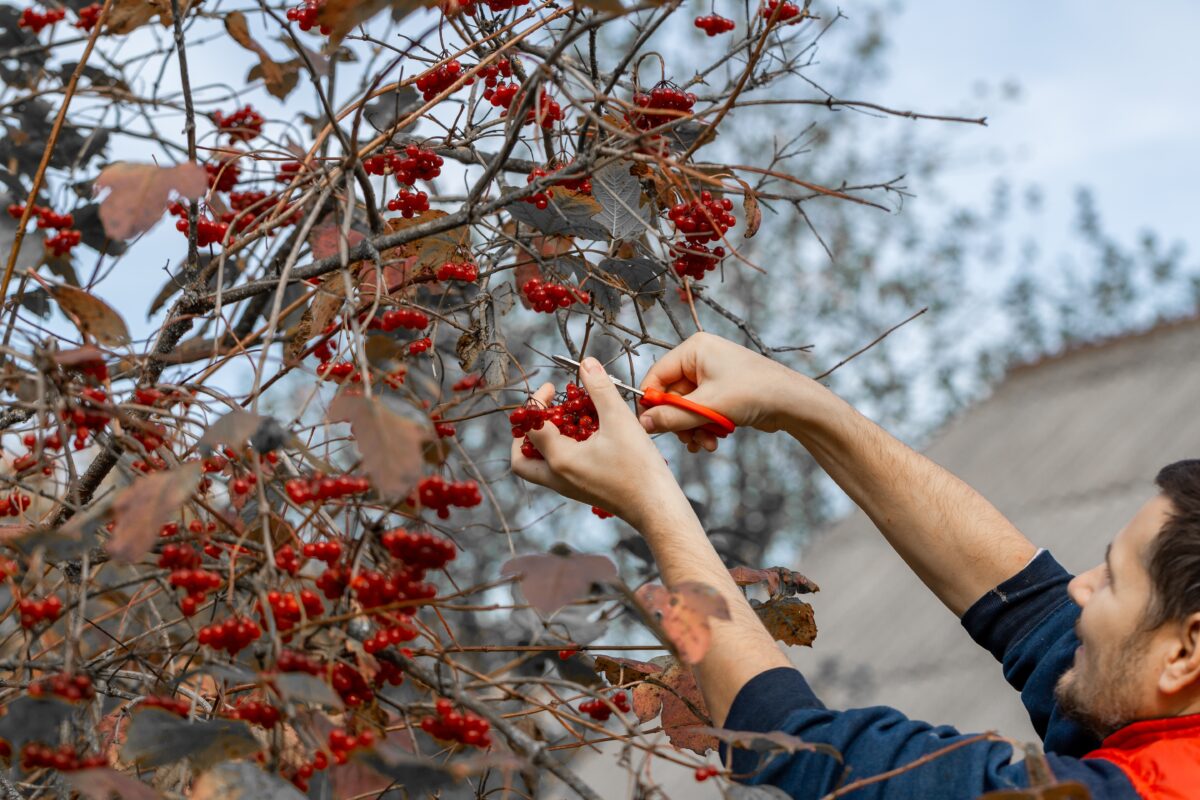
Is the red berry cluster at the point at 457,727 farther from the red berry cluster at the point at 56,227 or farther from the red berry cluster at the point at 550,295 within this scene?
the red berry cluster at the point at 56,227

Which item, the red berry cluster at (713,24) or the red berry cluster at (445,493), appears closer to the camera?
the red berry cluster at (445,493)

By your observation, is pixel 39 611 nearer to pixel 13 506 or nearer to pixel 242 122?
pixel 13 506

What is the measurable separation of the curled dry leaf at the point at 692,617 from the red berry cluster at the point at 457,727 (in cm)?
20

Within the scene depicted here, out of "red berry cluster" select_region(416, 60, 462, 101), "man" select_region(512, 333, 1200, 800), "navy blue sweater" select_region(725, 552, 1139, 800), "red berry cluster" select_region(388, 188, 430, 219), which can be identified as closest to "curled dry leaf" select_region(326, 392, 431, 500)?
"man" select_region(512, 333, 1200, 800)

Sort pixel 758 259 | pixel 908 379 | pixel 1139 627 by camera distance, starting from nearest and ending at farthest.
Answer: pixel 1139 627, pixel 758 259, pixel 908 379

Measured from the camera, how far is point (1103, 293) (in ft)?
44.2

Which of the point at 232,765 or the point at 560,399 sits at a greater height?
the point at 560,399

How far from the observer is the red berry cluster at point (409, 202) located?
1634 mm

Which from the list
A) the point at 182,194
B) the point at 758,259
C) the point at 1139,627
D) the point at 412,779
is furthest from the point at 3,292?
the point at 758,259

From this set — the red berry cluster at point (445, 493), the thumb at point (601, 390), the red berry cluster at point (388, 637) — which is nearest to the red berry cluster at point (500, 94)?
the thumb at point (601, 390)

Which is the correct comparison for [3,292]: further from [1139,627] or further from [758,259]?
[758,259]

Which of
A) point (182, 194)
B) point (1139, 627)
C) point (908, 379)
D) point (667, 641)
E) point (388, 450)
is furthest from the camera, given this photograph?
point (908, 379)

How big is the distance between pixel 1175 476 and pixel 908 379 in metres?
10.6

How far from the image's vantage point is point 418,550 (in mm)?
1092
